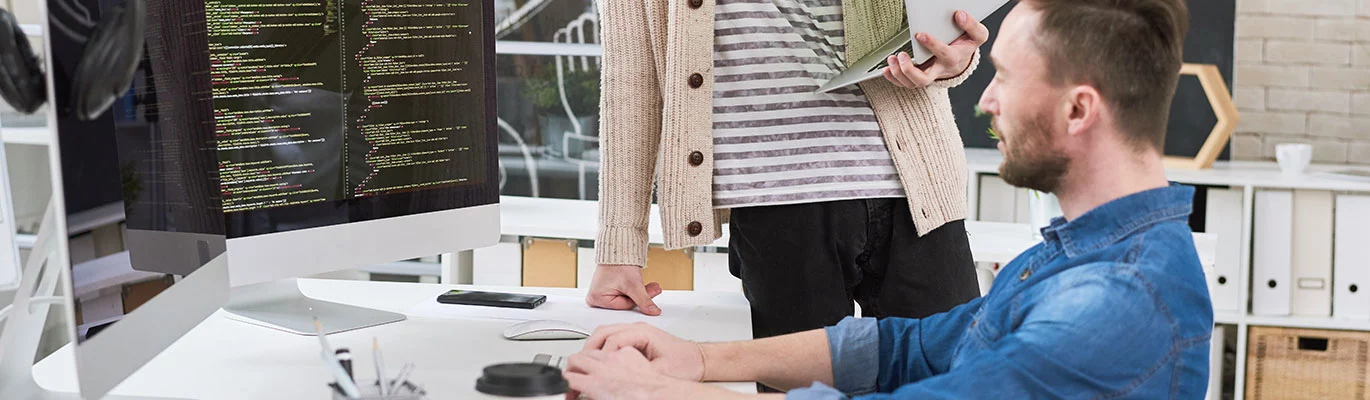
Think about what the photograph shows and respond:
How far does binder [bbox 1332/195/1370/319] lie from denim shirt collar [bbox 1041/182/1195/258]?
2.31 metres

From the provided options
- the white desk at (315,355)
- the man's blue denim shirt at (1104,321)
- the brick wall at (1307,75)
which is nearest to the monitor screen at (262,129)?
the white desk at (315,355)

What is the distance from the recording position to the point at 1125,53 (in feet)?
3.31

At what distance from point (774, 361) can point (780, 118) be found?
385 mm

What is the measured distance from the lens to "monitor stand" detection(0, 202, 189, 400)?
3.43ft

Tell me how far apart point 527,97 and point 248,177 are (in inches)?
93.9

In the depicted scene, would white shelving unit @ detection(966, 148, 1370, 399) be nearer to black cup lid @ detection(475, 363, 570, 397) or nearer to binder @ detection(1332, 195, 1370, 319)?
binder @ detection(1332, 195, 1370, 319)

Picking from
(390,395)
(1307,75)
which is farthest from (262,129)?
(1307,75)

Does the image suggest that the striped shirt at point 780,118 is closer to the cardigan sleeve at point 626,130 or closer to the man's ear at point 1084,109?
the cardigan sleeve at point 626,130

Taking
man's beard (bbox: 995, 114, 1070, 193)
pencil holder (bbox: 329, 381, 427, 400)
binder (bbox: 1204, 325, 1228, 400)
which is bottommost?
binder (bbox: 1204, 325, 1228, 400)

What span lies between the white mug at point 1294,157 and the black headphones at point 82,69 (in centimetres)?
297

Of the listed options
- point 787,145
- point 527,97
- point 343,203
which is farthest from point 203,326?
point 527,97

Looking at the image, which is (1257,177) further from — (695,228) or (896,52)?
(695,228)

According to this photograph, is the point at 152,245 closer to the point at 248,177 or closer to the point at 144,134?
the point at 144,134

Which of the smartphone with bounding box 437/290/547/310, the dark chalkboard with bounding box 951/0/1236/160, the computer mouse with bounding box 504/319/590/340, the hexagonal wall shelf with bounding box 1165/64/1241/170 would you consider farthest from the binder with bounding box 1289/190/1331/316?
the computer mouse with bounding box 504/319/590/340
